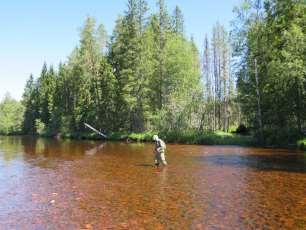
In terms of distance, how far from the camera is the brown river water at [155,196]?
12.2 metres

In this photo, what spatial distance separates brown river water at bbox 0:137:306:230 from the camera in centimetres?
1218

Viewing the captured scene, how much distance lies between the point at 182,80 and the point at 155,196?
136ft

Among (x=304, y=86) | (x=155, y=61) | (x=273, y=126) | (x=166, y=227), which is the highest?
(x=155, y=61)

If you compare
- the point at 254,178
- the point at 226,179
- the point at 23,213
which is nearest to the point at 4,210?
the point at 23,213

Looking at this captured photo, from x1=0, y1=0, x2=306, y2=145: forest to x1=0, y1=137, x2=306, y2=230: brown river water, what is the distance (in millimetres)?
15045

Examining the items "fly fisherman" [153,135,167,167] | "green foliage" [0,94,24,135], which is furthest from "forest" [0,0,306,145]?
"green foliage" [0,94,24,135]

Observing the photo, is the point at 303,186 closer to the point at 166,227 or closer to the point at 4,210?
the point at 166,227

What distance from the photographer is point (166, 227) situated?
37.8ft

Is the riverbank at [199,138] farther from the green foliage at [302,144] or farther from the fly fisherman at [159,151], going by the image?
the fly fisherman at [159,151]

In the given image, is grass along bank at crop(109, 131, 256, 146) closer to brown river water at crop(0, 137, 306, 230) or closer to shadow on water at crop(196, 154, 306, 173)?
shadow on water at crop(196, 154, 306, 173)

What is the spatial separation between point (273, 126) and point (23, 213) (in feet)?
112

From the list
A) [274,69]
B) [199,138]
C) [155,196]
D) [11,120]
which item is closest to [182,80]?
[199,138]

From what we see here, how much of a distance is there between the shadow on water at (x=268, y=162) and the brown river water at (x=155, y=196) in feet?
0.19

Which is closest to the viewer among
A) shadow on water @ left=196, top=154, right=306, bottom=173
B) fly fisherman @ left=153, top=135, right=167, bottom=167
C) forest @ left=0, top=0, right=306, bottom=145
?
shadow on water @ left=196, top=154, right=306, bottom=173
